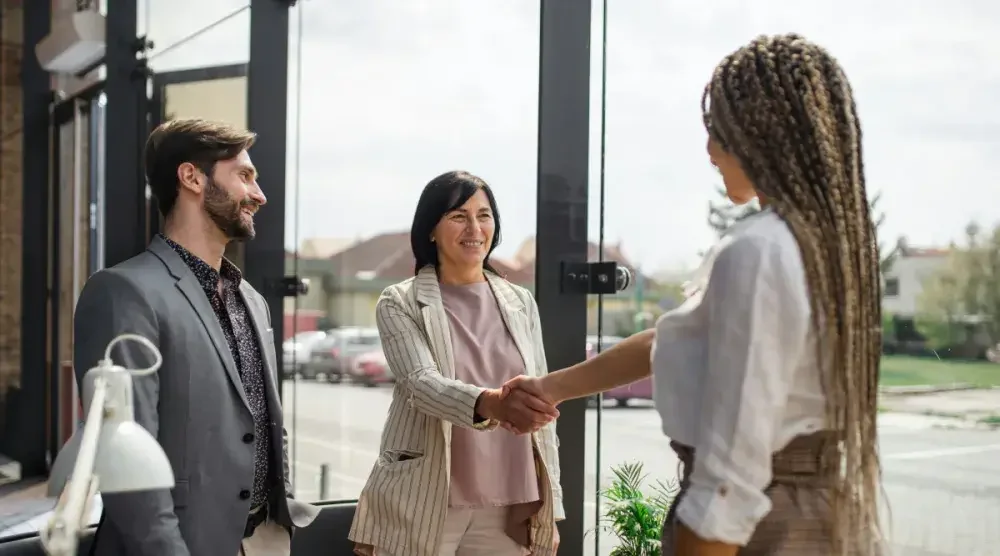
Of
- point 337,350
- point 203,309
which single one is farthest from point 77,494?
point 337,350

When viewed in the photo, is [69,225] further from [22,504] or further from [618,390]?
[618,390]

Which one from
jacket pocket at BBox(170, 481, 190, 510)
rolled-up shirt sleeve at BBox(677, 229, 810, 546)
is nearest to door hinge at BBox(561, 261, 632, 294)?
jacket pocket at BBox(170, 481, 190, 510)

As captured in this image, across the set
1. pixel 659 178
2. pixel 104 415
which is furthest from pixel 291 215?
pixel 104 415

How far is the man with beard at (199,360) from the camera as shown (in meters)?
1.98

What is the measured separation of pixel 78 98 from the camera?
271 inches

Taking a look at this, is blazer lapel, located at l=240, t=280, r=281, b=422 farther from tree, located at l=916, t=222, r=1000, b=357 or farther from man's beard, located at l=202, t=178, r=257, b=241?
tree, located at l=916, t=222, r=1000, b=357

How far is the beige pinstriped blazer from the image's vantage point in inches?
95.8

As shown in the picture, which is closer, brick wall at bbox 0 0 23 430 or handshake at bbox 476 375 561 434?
handshake at bbox 476 375 561 434

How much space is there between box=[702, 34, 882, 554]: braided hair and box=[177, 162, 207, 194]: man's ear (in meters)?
1.36

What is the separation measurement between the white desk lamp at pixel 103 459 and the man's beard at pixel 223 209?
1118 millimetres

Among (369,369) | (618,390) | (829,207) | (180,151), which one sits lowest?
(369,369)

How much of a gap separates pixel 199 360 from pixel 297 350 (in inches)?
102

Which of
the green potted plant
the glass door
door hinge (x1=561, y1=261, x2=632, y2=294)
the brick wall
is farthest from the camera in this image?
the brick wall

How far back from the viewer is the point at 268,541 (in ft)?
7.66
